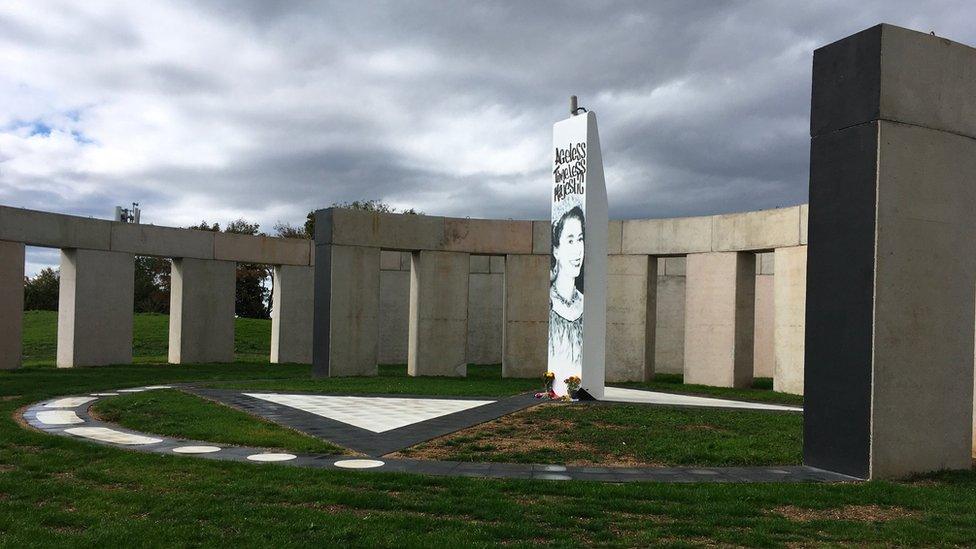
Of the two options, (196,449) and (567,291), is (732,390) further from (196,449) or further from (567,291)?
(196,449)

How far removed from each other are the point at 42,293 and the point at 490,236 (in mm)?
36769

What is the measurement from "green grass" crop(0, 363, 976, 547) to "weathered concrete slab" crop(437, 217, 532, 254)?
15836 mm

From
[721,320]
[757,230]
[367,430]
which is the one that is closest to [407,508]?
[367,430]

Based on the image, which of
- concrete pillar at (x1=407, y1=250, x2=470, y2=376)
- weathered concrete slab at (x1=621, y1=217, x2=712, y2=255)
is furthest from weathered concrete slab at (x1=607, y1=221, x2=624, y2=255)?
concrete pillar at (x1=407, y1=250, x2=470, y2=376)

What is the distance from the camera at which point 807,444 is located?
8.85 m

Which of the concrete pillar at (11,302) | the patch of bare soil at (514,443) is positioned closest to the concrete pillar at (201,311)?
the concrete pillar at (11,302)

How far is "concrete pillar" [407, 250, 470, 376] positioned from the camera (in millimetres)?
22875

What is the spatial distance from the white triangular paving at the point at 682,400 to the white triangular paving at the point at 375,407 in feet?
10.6

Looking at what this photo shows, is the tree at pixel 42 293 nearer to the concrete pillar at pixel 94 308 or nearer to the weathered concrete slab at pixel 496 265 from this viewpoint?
the concrete pillar at pixel 94 308

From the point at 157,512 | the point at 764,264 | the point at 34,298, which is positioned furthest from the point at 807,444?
the point at 34,298

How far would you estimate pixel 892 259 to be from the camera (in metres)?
8.41

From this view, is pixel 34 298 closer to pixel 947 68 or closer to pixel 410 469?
pixel 410 469

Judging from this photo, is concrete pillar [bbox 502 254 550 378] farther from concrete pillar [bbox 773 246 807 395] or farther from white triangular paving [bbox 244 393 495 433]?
white triangular paving [bbox 244 393 495 433]

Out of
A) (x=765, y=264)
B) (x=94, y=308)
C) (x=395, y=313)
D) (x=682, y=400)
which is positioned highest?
(x=765, y=264)
